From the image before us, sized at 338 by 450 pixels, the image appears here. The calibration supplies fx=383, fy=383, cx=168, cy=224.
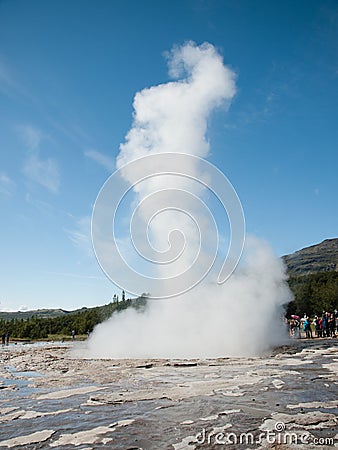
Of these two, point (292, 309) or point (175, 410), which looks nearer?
point (175, 410)

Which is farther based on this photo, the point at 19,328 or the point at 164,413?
the point at 19,328

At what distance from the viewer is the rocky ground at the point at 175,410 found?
22.8 ft

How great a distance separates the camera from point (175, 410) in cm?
934

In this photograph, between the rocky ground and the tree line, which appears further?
the tree line

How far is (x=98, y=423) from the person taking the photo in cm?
834

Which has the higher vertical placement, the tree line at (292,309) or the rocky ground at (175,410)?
the tree line at (292,309)

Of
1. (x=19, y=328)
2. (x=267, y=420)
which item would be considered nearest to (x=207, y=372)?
(x=267, y=420)

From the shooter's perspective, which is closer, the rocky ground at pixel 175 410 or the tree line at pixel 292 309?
the rocky ground at pixel 175 410

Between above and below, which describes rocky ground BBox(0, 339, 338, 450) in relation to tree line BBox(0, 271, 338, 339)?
below

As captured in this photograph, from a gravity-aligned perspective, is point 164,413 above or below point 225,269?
below

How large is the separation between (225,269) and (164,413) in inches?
914

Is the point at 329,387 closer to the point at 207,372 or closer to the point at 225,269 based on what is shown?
the point at 207,372

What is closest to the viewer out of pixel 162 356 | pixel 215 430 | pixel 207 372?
pixel 215 430

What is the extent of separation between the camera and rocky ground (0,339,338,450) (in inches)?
274
